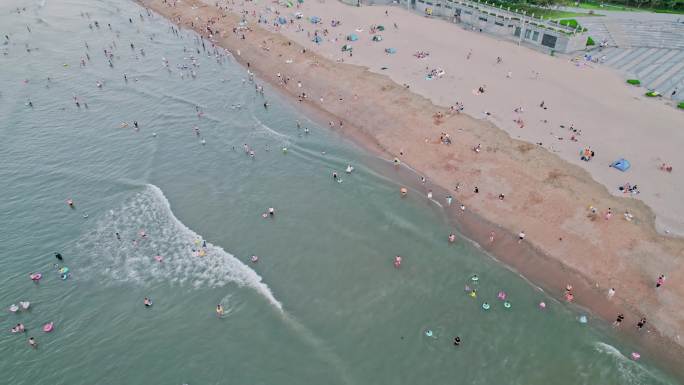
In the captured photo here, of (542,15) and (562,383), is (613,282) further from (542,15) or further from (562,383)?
(542,15)

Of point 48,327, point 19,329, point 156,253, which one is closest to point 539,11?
point 156,253

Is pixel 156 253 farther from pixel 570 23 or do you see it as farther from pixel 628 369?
pixel 570 23

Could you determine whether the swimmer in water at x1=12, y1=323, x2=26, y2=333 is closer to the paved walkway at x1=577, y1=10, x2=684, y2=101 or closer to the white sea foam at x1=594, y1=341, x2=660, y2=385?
the white sea foam at x1=594, y1=341, x2=660, y2=385

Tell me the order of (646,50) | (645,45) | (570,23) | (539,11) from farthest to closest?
(539,11), (570,23), (645,45), (646,50)

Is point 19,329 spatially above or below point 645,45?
below

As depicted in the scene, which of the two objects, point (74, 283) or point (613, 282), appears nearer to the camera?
point (613, 282)

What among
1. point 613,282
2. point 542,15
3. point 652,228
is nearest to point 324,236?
point 613,282

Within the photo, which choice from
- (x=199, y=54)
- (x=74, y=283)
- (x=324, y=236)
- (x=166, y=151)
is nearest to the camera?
(x=74, y=283)
